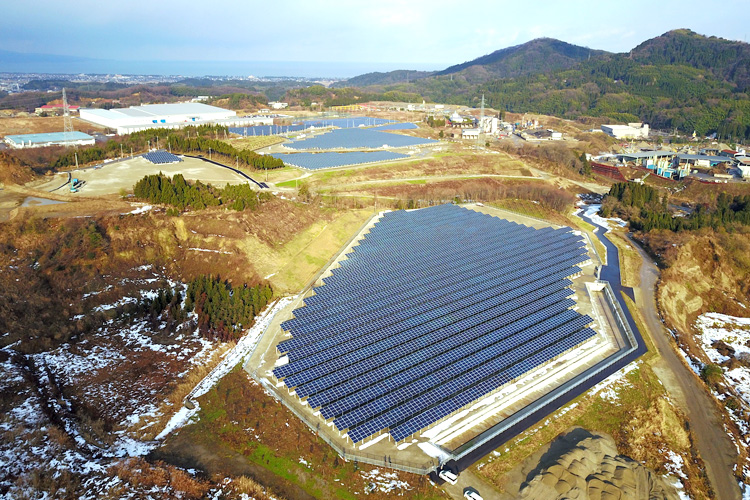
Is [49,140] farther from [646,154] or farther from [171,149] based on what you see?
[646,154]

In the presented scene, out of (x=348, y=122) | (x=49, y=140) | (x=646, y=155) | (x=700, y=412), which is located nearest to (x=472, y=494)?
(x=700, y=412)

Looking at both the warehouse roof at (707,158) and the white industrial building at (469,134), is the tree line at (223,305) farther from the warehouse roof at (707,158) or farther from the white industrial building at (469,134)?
the warehouse roof at (707,158)

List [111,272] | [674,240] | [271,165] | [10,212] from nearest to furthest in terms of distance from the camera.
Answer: [111,272] < [10,212] < [674,240] < [271,165]

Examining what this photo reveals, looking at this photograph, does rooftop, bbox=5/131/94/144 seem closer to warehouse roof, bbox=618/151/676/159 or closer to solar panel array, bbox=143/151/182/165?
solar panel array, bbox=143/151/182/165

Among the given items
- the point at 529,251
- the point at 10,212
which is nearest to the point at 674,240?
the point at 529,251

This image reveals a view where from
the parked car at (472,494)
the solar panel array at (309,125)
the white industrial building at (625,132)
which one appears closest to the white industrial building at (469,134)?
the solar panel array at (309,125)

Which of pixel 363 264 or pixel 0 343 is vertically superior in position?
pixel 363 264

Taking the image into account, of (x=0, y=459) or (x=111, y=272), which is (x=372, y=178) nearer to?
(x=111, y=272)
